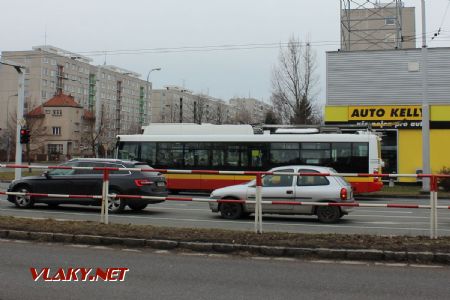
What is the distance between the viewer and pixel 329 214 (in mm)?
13602

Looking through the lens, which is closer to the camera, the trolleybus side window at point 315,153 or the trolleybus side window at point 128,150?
the trolleybus side window at point 315,153

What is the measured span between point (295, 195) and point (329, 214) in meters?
1.05

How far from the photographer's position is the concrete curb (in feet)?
26.6

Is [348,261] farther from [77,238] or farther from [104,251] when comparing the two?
[77,238]

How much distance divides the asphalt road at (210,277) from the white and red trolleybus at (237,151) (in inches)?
524

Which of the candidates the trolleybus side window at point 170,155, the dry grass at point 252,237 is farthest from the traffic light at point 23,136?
the dry grass at point 252,237

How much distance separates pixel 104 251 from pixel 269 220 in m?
6.04

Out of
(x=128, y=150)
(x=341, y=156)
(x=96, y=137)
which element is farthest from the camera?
(x=96, y=137)

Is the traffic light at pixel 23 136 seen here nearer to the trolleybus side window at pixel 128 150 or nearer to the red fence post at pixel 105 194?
the trolleybus side window at pixel 128 150

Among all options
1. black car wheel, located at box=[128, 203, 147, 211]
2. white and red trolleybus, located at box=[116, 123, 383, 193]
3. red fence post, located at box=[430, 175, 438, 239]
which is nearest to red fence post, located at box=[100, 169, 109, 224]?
black car wheel, located at box=[128, 203, 147, 211]

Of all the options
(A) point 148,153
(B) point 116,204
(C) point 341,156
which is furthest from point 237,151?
(B) point 116,204

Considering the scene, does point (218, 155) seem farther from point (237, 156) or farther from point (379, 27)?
point (379, 27)

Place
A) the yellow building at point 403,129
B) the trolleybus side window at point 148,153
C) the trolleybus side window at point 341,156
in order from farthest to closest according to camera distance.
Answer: the yellow building at point 403,129 < the trolleybus side window at point 148,153 < the trolleybus side window at point 341,156

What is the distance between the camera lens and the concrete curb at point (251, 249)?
26.6 feet
